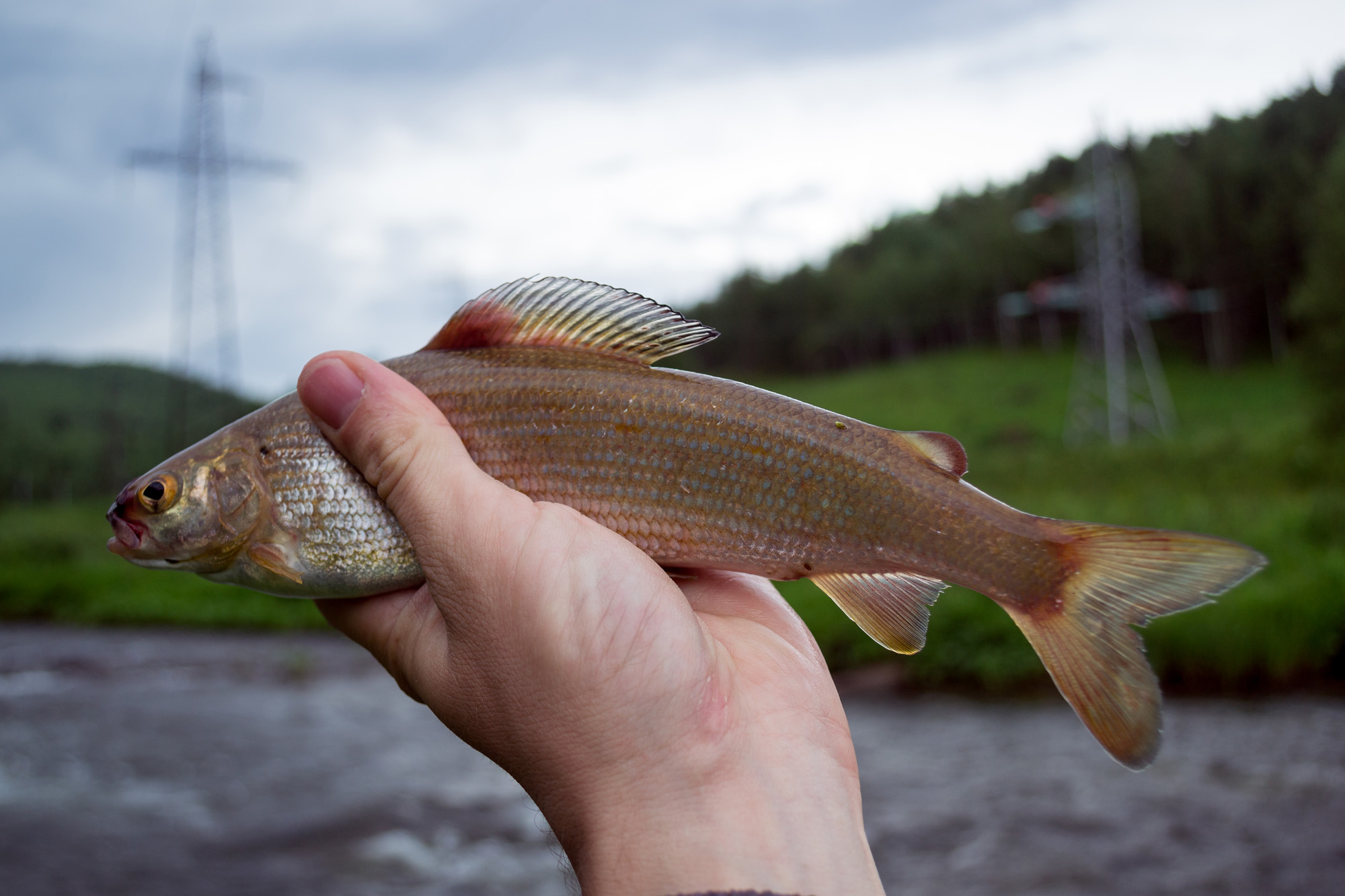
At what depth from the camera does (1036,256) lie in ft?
221

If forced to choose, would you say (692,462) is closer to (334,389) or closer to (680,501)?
(680,501)

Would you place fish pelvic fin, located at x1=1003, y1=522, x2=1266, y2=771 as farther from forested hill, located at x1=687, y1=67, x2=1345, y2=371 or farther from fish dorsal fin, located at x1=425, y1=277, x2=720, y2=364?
forested hill, located at x1=687, y1=67, x2=1345, y2=371

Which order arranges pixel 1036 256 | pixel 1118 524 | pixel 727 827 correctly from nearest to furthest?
pixel 727 827
pixel 1118 524
pixel 1036 256

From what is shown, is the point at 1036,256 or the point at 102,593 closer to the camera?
the point at 102,593

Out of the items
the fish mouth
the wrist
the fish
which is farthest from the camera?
the fish mouth

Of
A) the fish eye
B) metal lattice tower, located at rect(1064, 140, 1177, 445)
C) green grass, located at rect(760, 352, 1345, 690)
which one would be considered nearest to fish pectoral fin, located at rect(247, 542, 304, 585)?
the fish eye

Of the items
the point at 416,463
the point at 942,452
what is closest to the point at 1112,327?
the point at 942,452

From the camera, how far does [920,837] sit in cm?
980

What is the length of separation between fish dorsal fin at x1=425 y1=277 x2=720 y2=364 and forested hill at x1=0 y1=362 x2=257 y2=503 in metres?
35.3

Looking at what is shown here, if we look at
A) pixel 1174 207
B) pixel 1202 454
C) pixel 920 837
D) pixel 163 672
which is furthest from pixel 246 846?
pixel 1174 207

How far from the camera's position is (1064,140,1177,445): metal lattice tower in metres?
39.3

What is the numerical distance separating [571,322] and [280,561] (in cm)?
105

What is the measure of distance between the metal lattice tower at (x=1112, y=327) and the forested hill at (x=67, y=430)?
37.8 metres

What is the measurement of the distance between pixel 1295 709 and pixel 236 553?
13007mm
